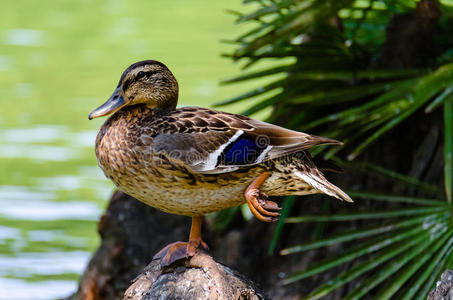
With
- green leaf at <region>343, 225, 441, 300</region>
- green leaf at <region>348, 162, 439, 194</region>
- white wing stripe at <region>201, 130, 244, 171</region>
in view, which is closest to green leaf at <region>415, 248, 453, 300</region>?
green leaf at <region>343, 225, 441, 300</region>

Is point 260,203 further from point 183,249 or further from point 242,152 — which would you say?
point 183,249

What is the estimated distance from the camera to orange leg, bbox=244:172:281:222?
362 centimetres

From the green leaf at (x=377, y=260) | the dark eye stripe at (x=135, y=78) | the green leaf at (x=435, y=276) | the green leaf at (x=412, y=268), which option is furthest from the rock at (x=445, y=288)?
the dark eye stripe at (x=135, y=78)

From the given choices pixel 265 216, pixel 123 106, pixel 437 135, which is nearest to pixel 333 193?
pixel 265 216

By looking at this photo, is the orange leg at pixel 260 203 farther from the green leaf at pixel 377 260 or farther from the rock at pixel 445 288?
the green leaf at pixel 377 260

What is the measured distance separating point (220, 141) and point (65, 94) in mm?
9945

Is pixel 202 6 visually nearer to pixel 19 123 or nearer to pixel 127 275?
pixel 19 123

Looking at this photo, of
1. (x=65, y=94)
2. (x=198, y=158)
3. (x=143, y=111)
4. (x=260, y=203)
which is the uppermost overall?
(x=143, y=111)

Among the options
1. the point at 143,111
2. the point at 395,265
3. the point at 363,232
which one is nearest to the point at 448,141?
the point at 363,232

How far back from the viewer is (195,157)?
11.8 feet

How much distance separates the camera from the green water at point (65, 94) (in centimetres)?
838

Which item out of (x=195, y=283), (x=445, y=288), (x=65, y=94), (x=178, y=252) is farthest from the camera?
(x=65, y=94)

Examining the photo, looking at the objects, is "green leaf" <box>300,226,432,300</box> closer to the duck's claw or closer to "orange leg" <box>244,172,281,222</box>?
the duck's claw

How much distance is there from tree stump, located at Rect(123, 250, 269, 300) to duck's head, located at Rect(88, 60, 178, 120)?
758mm
